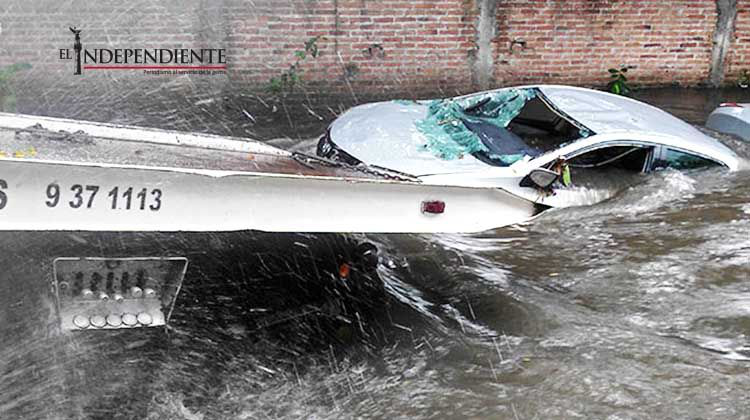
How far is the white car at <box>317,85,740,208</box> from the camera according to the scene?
722cm

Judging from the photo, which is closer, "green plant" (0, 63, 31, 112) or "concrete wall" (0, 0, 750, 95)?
"green plant" (0, 63, 31, 112)

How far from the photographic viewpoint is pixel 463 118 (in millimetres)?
8406

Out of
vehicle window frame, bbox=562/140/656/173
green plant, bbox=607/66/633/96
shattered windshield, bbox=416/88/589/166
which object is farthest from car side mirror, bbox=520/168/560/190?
green plant, bbox=607/66/633/96

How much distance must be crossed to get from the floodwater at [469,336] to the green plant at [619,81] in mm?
5125

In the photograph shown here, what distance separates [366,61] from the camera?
12844 millimetres

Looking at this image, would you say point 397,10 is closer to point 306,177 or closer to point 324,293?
point 324,293

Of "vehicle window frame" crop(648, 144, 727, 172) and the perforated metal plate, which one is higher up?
"vehicle window frame" crop(648, 144, 727, 172)

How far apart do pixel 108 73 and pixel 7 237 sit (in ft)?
20.0

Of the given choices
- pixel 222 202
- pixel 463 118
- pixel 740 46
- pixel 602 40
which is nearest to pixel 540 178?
pixel 463 118

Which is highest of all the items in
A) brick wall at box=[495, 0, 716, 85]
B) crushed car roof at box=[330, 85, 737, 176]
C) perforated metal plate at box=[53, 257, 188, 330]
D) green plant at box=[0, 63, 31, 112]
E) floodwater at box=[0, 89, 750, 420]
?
brick wall at box=[495, 0, 716, 85]

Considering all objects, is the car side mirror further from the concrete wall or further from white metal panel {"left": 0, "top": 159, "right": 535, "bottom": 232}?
the concrete wall

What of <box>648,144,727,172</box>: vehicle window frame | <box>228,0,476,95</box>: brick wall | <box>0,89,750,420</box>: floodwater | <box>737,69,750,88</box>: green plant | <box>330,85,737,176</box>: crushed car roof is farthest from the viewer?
<box>737,69,750,88</box>: green plant

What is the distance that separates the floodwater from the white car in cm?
33

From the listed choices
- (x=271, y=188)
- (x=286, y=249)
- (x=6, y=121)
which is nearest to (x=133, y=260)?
(x=271, y=188)
